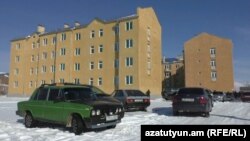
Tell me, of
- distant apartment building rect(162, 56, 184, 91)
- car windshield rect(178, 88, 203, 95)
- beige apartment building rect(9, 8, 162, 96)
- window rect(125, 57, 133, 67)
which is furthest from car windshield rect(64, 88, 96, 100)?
distant apartment building rect(162, 56, 184, 91)

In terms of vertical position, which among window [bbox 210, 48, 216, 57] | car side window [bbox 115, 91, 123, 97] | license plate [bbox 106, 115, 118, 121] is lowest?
license plate [bbox 106, 115, 118, 121]

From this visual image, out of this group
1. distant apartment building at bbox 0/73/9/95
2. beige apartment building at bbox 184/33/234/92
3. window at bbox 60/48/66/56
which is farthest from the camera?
distant apartment building at bbox 0/73/9/95

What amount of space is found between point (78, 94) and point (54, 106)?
1.01m

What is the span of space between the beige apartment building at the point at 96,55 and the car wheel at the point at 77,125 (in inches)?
1474

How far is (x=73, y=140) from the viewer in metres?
9.98

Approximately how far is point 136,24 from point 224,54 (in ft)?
106

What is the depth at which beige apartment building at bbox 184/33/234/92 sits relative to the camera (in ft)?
243

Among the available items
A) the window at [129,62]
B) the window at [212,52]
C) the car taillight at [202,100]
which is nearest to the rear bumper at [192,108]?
the car taillight at [202,100]

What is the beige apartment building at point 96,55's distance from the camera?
50.7m

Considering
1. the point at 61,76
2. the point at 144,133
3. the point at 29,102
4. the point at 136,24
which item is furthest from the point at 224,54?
the point at 144,133

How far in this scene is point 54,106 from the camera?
40.7ft

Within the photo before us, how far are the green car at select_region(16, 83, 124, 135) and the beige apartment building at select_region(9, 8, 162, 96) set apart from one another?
3577cm

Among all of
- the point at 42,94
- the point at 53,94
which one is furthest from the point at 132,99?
the point at 53,94

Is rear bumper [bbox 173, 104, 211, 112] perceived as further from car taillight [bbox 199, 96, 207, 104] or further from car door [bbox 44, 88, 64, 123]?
car door [bbox 44, 88, 64, 123]
